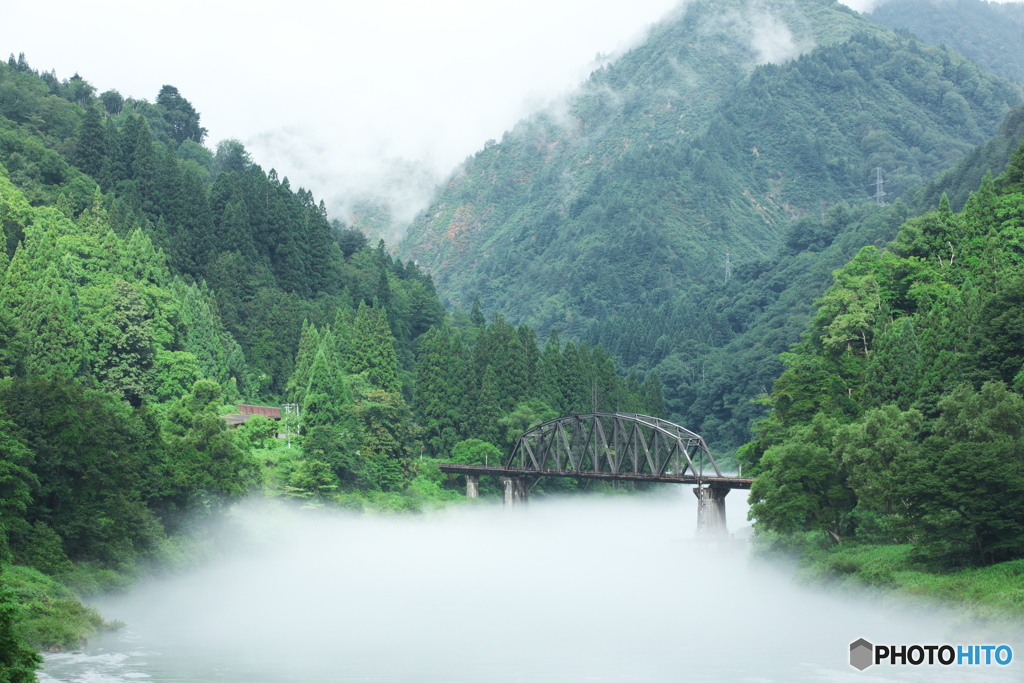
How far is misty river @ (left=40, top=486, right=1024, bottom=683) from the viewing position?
44.1 metres

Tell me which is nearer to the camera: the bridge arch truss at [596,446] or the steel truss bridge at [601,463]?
the steel truss bridge at [601,463]

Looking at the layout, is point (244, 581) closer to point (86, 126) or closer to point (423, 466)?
point (423, 466)

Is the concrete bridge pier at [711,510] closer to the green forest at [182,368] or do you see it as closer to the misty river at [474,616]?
the misty river at [474,616]

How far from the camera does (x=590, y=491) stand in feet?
372

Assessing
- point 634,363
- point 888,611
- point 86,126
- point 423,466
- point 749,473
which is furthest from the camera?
point 634,363

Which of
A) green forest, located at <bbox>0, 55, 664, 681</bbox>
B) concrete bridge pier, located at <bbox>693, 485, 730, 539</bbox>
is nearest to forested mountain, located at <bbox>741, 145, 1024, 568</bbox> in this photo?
concrete bridge pier, located at <bbox>693, 485, 730, 539</bbox>

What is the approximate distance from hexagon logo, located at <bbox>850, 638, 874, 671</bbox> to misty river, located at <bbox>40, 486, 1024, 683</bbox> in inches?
23.7

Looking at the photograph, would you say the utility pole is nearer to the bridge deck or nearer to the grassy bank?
the bridge deck

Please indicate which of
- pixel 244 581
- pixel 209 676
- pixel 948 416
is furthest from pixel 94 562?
pixel 948 416

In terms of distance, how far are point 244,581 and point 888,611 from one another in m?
33.0

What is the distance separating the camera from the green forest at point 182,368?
182 feet

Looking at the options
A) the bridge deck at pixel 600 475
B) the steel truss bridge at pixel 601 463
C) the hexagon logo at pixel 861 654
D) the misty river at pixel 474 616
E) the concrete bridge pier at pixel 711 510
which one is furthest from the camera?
the steel truss bridge at pixel 601 463
